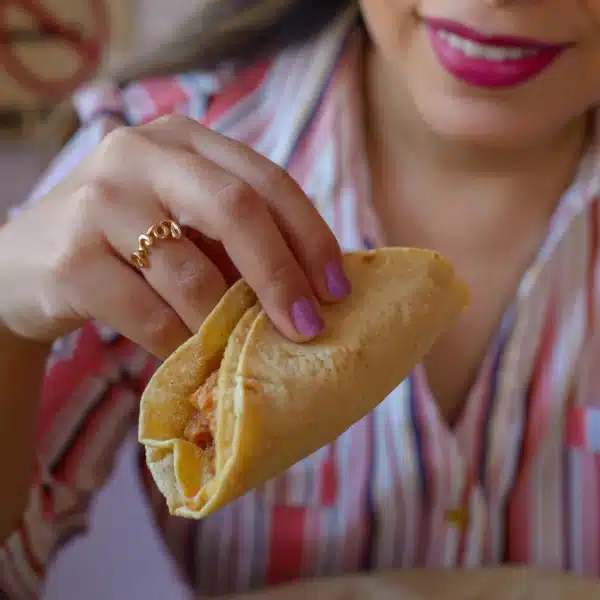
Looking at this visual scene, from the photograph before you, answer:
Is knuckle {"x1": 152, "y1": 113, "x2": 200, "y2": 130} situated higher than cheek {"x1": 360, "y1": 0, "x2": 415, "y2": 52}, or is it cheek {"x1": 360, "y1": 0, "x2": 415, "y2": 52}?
cheek {"x1": 360, "y1": 0, "x2": 415, "y2": 52}

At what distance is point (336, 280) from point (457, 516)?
0.36 m

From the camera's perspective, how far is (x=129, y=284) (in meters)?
0.41

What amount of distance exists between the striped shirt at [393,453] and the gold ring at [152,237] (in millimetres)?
267

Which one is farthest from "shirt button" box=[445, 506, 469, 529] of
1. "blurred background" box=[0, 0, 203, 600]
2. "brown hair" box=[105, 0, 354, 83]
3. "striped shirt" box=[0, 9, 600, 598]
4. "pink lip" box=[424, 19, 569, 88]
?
"blurred background" box=[0, 0, 203, 600]

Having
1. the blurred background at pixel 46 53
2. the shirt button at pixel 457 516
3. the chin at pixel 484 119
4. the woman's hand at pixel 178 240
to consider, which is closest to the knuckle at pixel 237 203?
the woman's hand at pixel 178 240

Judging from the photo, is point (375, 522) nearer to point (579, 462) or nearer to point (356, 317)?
point (579, 462)

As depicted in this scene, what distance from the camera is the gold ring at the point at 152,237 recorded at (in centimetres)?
41

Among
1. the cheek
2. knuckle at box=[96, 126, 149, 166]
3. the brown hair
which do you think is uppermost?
the brown hair

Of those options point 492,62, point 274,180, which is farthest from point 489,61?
point 274,180

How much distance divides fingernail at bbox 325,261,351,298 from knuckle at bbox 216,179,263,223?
0.18 ft

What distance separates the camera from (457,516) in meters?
0.66

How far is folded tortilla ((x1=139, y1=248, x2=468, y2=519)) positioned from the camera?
1.14ft

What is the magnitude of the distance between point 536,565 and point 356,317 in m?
0.42

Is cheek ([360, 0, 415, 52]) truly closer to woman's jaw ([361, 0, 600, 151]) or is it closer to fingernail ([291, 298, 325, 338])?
woman's jaw ([361, 0, 600, 151])
